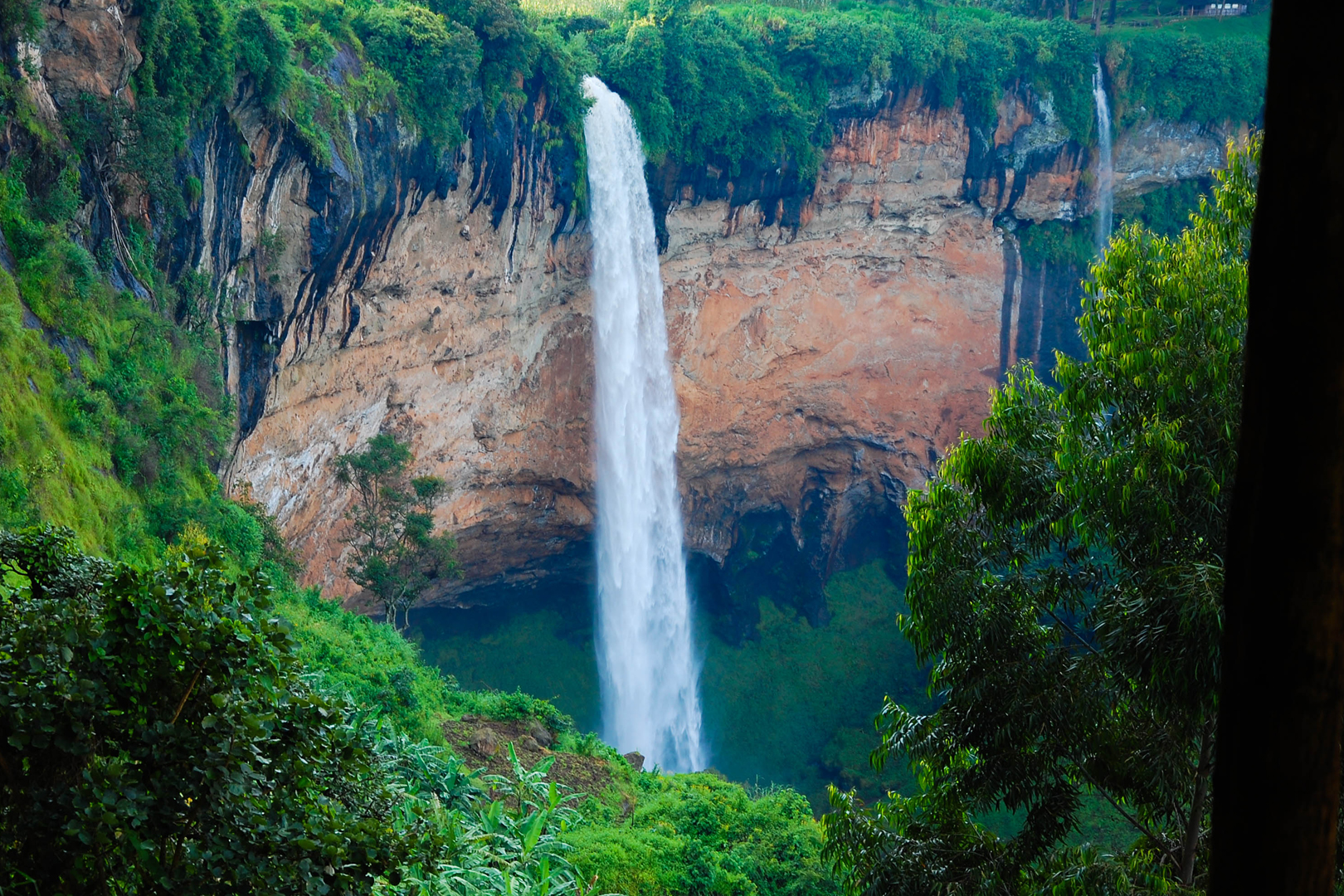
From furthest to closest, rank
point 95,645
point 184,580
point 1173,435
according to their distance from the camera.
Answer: point 1173,435
point 184,580
point 95,645

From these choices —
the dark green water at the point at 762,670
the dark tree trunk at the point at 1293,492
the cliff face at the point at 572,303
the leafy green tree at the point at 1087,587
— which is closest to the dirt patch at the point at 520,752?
the leafy green tree at the point at 1087,587

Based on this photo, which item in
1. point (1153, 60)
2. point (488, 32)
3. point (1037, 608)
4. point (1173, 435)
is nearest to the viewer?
point (1173, 435)

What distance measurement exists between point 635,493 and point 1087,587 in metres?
21.2

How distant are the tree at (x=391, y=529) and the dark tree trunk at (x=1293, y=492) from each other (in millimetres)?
18639

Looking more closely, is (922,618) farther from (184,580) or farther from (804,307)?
(804,307)

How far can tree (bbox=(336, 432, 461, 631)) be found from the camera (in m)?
20.2

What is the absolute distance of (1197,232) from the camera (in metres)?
7.44

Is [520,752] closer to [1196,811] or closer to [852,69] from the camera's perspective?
[1196,811]

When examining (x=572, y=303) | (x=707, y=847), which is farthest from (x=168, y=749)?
(x=572, y=303)

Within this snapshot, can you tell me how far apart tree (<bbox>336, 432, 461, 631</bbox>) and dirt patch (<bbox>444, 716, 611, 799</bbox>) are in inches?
231

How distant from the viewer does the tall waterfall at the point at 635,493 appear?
26016 millimetres

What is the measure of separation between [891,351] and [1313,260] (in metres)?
30.8

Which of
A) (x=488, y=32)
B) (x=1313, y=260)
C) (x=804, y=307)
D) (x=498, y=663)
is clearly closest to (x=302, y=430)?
(x=488, y=32)

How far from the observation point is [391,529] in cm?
A: 2117
